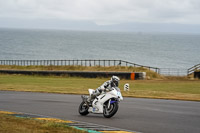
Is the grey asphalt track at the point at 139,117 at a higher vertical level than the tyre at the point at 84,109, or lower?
lower

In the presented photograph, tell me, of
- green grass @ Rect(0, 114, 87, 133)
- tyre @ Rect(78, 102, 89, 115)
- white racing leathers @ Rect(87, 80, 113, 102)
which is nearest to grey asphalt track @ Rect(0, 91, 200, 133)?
tyre @ Rect(78, 102, 89, 115)

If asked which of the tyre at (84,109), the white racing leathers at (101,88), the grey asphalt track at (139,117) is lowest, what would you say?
the grey asphalt track at (139,117)

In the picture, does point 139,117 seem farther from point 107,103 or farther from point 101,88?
point 101,88

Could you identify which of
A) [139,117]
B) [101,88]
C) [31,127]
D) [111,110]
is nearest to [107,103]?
[111,110]

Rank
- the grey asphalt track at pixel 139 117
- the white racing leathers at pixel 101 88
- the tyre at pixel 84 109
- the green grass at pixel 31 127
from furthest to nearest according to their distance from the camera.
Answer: the tyre at pixel 84 109 < the white racing leathers at pixel 101 88 < the grey asphalt track at pixel 139 117 < the green grass at pixel 31 127

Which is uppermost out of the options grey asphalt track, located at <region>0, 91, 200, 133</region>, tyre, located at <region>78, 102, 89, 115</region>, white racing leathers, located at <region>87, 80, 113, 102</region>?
white racing leathers, located at <region>87, 80, 113, 102</region>

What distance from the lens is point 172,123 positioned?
11359mm

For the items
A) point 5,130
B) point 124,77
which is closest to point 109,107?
point 5,130

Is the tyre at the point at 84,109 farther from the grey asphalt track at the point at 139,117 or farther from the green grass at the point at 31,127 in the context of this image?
the green grass at the point at 31,127

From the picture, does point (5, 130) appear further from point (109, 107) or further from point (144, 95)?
point (144, 95)

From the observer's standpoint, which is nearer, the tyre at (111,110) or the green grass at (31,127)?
the green grass at (31,127)

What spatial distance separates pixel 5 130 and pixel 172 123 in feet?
16.5

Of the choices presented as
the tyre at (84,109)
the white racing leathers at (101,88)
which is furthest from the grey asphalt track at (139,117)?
the white racing leathers at (101,88)

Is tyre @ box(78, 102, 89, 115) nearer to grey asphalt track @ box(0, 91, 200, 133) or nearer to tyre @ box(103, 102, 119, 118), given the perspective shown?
grey asphalt track @ box(0, 91, 200, 133)
